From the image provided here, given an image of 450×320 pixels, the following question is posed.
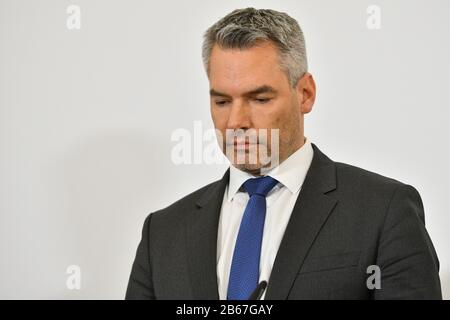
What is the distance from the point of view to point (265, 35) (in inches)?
58.3

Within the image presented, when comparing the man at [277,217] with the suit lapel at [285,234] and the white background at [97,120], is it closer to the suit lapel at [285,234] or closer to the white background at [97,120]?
the suit lapel at [285,234]

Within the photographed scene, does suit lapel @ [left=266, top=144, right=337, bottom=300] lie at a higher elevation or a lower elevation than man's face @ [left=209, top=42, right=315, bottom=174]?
lower

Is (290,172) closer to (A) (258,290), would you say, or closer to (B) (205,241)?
(B) (205,241)

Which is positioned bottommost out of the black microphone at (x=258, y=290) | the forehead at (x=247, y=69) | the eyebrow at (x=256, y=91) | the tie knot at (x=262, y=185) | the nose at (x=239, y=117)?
the black microphone at (x=258, y=290)

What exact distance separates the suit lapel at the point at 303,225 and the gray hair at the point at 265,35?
21 cm

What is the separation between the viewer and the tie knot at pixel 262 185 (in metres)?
1.50

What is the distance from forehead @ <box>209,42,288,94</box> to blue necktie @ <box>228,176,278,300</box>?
20cm

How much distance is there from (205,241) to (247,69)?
0.36 metres

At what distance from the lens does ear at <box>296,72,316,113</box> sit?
156cm

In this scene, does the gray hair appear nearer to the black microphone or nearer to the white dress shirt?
the white dress shirt

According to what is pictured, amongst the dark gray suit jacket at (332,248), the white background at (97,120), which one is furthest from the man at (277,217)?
the white background at (97,120)

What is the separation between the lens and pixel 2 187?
81.5 inches

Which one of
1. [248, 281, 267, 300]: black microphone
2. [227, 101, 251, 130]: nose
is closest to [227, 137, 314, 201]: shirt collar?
[227, 101, 251, 130]: nose

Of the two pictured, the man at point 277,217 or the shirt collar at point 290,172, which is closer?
the man at point 277,217
